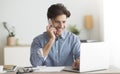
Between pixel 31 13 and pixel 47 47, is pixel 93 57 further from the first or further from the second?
pixel 31 13

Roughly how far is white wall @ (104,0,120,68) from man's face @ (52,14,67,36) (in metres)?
2.28

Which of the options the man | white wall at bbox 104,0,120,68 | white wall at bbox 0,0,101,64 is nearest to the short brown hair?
the man

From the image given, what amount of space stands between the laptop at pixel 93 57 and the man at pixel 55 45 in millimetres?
472

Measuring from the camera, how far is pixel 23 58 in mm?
4648

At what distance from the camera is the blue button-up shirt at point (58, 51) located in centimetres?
243

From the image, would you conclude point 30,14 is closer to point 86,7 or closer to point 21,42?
point 21,42

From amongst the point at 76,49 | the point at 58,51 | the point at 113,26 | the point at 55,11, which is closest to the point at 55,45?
the point at 58,51

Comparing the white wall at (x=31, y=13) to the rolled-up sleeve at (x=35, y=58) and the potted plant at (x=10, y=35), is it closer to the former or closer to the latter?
the potted plant at (x=10, y=35)

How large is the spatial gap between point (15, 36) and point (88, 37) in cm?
146

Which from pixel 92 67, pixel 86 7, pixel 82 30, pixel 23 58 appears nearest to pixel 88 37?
pixel 82 30

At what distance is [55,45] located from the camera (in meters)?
2.53

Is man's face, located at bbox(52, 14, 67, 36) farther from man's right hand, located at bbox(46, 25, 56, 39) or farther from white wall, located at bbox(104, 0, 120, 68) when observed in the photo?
white wall, located at bbox(104, 0, 120, 68)

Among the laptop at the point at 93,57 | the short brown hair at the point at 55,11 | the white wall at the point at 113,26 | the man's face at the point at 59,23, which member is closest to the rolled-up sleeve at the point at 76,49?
the man's face at the point at 59,23

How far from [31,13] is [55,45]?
99.4 inches
